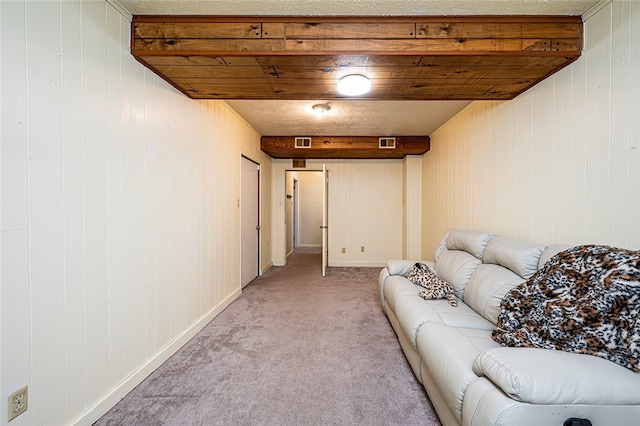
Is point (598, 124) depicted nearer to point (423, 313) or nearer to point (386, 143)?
point (423, 313)

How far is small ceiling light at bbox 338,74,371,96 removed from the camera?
1.92 meters

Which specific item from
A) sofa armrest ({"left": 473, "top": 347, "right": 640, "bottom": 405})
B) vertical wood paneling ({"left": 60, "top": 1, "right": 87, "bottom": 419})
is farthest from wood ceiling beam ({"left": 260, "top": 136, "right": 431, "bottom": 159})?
sofa armrest ({"left": 473, "top": 347, "right": 640, "bottom": 405})

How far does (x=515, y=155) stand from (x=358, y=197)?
10.6 ft

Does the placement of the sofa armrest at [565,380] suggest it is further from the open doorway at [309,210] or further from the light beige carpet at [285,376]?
the open doorway at [309,210]

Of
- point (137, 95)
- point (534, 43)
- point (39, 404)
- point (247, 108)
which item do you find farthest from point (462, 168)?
point (39, 404)

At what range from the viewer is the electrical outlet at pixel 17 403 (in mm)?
1048

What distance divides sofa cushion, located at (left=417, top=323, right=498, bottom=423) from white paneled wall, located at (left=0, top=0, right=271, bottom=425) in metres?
1.82

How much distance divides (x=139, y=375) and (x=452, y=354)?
1946mm

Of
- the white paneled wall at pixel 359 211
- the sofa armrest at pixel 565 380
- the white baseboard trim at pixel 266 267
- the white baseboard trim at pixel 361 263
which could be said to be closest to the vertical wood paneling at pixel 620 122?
the sofa armrest at pixel 565 380

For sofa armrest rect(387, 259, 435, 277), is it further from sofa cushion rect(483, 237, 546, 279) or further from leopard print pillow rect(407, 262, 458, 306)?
sofa cushion rect(483, 237, 546, 279)

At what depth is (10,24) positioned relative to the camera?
1.05 m

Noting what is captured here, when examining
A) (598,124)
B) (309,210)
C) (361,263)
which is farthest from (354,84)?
(309,210)

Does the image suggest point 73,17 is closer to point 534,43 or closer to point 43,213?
point 43,213

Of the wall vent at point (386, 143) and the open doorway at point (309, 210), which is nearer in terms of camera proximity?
the wall vent at point (386, 143)
